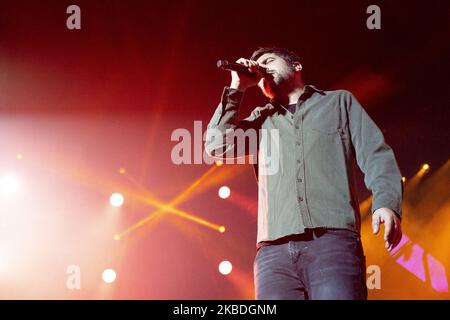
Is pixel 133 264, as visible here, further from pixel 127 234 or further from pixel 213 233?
pixel 213 233

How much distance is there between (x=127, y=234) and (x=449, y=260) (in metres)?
2.32

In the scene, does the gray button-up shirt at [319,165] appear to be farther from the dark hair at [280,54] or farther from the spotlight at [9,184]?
the spotlight at [9,184]

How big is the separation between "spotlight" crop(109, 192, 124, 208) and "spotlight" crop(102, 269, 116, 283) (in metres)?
0.45

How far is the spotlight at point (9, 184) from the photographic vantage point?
361 centimetres

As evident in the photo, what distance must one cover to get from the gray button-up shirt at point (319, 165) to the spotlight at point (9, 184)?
2392 mm

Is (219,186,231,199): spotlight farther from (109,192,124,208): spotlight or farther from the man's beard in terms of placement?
the man's beard

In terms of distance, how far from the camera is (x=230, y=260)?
139 inches

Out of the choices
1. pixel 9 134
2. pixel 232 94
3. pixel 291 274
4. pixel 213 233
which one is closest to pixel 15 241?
pixel 9 134

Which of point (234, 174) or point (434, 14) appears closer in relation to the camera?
point (434, 14)

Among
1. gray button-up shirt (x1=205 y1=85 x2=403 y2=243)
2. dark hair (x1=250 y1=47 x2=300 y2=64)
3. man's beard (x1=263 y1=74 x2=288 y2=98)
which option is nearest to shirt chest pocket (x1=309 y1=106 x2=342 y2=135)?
gray button-up shirt (x1=205 y1=85 x2=403 y2=243)

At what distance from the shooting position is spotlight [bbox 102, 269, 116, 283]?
351 cm

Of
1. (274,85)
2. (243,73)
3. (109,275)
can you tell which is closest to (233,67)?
(243,73)

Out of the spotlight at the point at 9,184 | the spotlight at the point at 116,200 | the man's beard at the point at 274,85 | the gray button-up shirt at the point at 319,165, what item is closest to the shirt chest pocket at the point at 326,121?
the gray button-up shirt at the point at 319,165

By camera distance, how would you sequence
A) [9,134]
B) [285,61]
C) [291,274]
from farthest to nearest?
[9,134], [285,61], [291,274]
